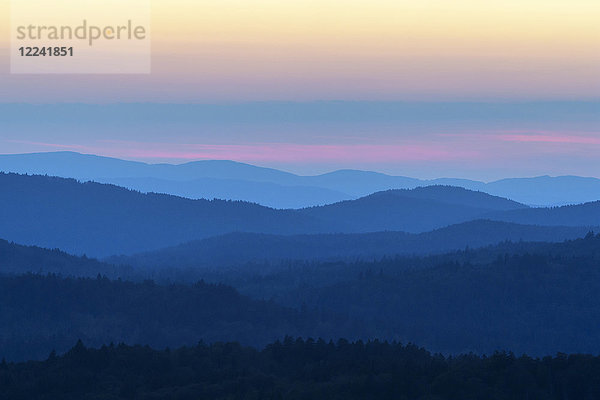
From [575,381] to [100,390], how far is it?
242ft

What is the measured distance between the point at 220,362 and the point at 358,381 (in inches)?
1790

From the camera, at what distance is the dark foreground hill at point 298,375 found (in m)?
142

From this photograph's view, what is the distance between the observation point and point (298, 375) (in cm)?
17450

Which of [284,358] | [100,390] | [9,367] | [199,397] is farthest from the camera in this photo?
[284,358]

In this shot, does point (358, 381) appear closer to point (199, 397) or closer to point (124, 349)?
point (199, 397)

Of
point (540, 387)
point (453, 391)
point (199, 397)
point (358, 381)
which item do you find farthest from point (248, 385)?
point (540, 387)

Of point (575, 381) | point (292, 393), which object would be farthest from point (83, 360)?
point (575, 381)

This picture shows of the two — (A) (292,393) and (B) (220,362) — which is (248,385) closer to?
(A) (292,393)

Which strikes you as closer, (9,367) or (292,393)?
(292,393)

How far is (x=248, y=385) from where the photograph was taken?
15662 cm

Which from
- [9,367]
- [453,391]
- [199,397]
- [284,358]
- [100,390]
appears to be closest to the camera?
[453,391]

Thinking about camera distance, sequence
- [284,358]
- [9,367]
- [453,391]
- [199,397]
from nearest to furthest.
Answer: [453,391] → [199,397] → [9,367] → [284,358]

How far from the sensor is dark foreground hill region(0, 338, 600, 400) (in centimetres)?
14162

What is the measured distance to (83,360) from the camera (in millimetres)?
183625
